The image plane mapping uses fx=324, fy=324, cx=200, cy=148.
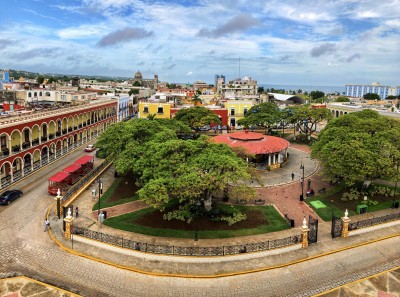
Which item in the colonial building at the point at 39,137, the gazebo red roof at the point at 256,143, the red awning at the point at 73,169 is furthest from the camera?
the gazebo red roof at the point at 256,143

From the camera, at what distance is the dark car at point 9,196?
3081 centimetres

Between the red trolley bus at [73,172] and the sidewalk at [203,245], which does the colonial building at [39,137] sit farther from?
the sidewalk at [203,245]

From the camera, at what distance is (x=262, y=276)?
20.4 m

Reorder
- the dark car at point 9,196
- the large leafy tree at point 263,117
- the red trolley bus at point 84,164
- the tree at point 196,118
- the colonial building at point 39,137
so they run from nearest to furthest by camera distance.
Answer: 1. the dark car at point 9,196
2. the colonial building at point 39,137
3. the red trolley bus at point 84,164
4. the tree at point 196,118
5. the large leafy tree at point 263,117

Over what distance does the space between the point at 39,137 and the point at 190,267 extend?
31.7 meters

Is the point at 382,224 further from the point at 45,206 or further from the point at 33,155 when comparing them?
the point at 33,155

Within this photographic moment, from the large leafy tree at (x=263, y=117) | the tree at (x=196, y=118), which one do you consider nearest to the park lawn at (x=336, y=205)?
the large leafy tree at (x=263, y=117)

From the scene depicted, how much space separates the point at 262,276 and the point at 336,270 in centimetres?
503

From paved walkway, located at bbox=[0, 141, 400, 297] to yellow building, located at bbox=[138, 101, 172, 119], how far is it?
5067cm

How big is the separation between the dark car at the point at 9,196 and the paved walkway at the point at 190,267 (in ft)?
Result: 19.0

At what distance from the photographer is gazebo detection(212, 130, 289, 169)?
1773 inches

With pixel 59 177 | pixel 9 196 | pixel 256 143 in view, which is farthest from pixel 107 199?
pixel 256 143

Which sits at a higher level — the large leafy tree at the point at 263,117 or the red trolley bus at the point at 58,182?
the large leafy tree at the point at 263,117

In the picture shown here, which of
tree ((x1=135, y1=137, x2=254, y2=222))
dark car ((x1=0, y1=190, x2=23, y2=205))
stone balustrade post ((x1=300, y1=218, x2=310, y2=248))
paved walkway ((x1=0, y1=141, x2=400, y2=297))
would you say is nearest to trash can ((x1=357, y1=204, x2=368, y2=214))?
paved walkway ((x1=0, y1=141, x2=400, y2=297))
